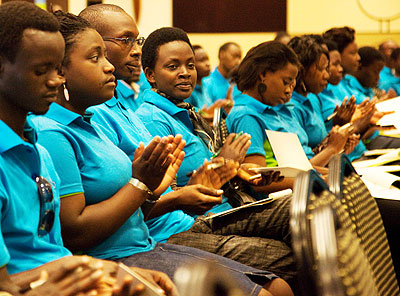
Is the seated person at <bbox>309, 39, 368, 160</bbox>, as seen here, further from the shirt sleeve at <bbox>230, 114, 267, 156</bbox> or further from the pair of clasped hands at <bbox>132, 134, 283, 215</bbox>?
the pair of clasped hands at <bbox>132, 134, 283, 215</bbox>

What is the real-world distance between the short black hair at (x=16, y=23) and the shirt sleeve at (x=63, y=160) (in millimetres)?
310

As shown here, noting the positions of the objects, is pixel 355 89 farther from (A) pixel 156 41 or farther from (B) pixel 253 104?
(A) pixel 156 41

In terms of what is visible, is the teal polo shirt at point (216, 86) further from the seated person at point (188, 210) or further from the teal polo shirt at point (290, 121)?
the seated person at point (188, 210)

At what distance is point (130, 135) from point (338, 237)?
3.79 ft

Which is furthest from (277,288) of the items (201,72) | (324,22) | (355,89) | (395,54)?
(324,22)

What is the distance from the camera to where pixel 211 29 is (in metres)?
9.09

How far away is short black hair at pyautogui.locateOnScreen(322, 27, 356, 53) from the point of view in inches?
199

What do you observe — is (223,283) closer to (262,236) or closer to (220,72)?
(262,236)

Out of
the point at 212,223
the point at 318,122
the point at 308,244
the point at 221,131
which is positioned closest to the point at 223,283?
the point at 308,244

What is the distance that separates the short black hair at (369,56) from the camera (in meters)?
5.62

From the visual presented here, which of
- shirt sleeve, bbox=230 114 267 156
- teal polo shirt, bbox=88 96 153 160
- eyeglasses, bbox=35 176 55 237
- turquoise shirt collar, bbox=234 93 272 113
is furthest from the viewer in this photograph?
turquoise shirt collar, bbox=234 93 272 113

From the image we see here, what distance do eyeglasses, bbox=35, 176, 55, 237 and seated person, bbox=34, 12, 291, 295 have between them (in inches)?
6.1

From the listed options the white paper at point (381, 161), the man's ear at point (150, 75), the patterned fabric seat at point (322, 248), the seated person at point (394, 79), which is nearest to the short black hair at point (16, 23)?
the patterned fabric seat at point (322, 248)

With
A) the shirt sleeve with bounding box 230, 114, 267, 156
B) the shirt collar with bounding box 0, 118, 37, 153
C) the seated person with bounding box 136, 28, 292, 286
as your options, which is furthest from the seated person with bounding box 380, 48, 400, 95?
the shirt collar with bounding box 0, 118, 37, 153
